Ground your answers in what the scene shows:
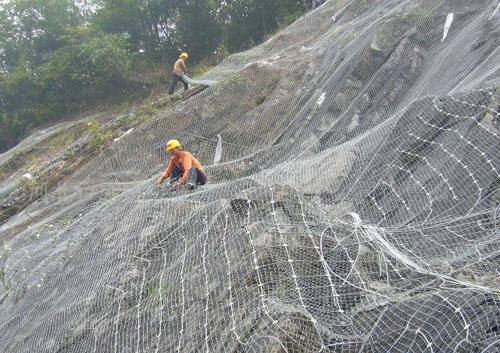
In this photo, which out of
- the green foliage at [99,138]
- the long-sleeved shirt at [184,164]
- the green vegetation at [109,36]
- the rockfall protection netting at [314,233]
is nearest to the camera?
the rockfall protection netting at [314,233]

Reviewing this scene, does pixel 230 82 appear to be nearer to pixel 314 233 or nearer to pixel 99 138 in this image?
pixel 99 138

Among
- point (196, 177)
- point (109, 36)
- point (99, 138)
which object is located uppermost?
point (109, 36)

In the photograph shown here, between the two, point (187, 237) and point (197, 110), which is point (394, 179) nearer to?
point (187, 237)

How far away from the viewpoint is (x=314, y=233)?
4398mm

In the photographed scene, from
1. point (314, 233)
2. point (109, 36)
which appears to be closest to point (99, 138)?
point (109, 36)

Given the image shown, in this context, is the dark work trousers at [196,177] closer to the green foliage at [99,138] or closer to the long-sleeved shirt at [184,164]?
the long-sleeved shirt at [184,164]

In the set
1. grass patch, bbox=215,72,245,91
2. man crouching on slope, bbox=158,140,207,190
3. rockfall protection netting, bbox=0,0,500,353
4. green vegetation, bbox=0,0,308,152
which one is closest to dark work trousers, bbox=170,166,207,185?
man crouching on slope, bbox=158,140,207,190

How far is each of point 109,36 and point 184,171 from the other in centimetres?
987

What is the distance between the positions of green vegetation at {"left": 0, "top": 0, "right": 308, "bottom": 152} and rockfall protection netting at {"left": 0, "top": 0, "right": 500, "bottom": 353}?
788 cm

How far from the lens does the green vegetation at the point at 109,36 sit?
16438 millimetres

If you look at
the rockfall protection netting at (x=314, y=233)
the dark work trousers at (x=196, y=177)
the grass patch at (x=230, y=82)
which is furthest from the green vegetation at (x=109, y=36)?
the dark work trousers at (x=196, y=177)

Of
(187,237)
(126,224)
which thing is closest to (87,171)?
(126,224)

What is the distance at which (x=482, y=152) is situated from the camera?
477cm

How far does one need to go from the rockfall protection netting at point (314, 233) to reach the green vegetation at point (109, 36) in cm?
788
